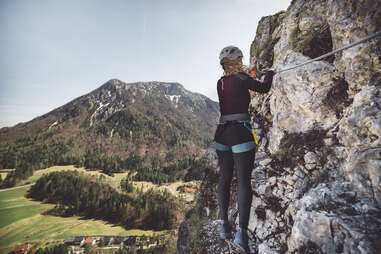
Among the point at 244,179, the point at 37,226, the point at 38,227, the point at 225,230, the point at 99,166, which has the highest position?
the point at 244,179

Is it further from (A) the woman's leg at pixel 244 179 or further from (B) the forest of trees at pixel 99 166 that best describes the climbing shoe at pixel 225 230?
(B) the forest of trees at pixel 99 166

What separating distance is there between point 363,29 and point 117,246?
362 ft

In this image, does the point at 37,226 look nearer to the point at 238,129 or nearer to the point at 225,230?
the point at 225,230

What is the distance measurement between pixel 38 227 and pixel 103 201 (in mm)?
34429

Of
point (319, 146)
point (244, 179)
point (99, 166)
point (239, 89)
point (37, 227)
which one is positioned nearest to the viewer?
point (244, 179)

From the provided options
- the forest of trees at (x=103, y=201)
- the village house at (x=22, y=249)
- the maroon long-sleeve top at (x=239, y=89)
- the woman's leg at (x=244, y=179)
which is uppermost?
the maroon long-sleeve top at (x=239, y=89)

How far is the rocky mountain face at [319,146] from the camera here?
9.33 ft

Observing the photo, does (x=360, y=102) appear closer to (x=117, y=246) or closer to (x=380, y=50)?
(x=380, y=50)

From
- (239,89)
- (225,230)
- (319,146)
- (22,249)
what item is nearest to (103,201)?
(22,249)

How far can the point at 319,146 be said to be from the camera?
462 cm

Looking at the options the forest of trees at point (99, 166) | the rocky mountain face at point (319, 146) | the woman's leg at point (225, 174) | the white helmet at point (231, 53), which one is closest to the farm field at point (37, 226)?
the forest of trees at point (99, 166)

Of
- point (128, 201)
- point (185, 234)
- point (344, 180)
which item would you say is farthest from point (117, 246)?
point (344, 180)

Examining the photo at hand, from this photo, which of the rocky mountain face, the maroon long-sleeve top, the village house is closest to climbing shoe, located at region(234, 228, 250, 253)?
the rocky mountain face

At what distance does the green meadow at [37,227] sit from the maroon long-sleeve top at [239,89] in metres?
110
